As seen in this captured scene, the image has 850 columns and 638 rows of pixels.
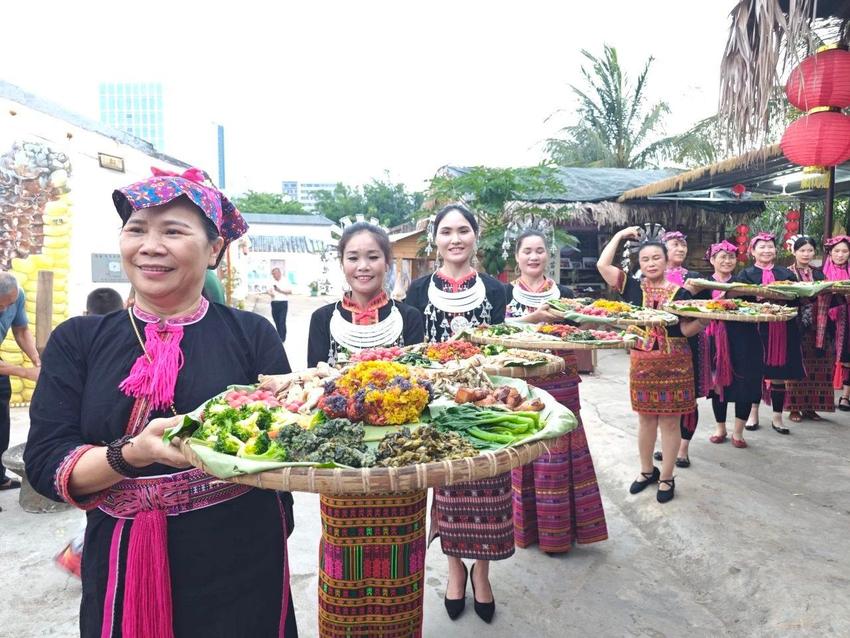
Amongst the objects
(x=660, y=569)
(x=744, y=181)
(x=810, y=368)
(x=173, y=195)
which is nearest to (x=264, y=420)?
(x=173, y=195)

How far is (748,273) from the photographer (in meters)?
5.92

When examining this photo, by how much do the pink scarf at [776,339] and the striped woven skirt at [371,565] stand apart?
16.1 feet

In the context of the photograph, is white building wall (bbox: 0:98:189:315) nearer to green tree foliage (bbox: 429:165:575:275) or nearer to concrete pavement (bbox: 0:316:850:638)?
concrete pavement (bbox: 0:316:850:638)

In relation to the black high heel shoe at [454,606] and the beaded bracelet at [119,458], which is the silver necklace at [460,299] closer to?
the black high heel shoe at [454,606]

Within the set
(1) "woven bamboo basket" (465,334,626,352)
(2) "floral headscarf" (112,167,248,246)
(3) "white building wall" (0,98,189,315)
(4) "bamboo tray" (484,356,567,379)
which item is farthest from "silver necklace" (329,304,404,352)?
(3) "white building wall" (0,98,189,315)

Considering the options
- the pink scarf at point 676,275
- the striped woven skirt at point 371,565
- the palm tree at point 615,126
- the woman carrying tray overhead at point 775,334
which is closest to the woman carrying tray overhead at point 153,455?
the striped woven skirt at point 371,565

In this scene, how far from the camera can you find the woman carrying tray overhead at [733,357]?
5297 millimetres

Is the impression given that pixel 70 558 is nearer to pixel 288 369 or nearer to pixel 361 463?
pixel 288 369

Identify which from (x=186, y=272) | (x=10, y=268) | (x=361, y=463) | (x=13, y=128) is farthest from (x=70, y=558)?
(x=13, y=128)

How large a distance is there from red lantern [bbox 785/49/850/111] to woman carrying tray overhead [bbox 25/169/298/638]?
194 inches

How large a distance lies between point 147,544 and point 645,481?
377 centimetres

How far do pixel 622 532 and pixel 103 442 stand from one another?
3434 mm

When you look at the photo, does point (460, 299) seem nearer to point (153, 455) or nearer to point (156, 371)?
point (156, 371)

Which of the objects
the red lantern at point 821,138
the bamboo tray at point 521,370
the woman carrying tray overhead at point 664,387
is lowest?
the woman carrying tray overhead at point 664,387
